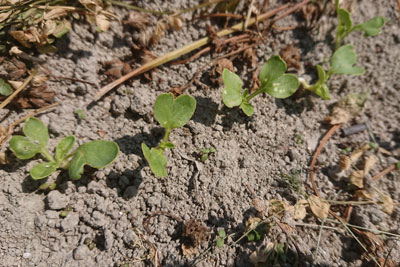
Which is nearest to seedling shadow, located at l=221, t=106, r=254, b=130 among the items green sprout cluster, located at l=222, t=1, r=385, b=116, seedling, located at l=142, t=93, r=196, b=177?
green sprout cluster, located at l=222, t=1, r=385, b=116

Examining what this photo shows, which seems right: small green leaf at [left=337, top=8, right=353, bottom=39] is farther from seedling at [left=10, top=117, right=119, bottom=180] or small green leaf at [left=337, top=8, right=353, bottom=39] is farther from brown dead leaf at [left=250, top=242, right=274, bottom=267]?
seedling at [left=10, top=117, right=119, bottom=180]

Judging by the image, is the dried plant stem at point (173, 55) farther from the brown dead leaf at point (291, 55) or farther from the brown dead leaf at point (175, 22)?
the brown dead leaf at point (291, 55)

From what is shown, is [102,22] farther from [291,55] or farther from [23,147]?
[291,55]

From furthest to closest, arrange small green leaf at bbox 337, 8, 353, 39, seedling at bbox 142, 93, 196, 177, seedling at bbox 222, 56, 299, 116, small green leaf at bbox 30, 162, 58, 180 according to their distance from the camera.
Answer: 1. small green leaf at bbox 337, 8, 353, 39
2. seedling at bbox 222, 56, 299, 116
3. seedling at bbox 142, 93, 196, 177
4. small green leaf at bbox 30, 162, 58, 180

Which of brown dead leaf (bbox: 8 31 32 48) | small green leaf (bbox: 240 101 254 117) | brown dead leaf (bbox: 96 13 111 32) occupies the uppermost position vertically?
small green leaf (bbox: 240 101 254 117)

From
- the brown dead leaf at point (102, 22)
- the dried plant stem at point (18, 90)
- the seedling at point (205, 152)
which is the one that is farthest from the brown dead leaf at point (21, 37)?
the seedling at point (205, 152)

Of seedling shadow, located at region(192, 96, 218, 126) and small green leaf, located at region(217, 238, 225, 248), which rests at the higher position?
seedling shadow, located at region(192, 96, 218, 126)

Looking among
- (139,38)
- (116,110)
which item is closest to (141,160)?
(116,110)
